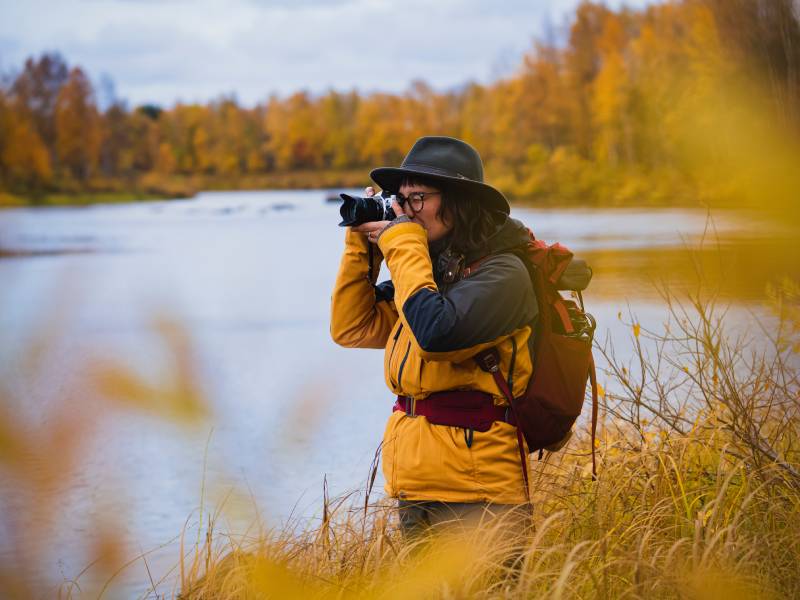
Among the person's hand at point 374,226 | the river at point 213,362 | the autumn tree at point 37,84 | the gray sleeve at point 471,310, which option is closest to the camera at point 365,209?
the person's hand at point 374,226

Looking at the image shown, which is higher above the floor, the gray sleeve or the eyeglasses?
A: the eyeglasses

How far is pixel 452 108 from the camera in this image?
176 ft

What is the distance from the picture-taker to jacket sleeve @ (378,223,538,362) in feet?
6.67

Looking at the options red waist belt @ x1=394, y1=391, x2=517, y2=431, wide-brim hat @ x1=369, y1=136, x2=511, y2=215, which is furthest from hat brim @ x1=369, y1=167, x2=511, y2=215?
red waist belt @ x1=394, y1=391, x2=517, y2=431

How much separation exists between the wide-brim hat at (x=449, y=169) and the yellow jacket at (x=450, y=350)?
0.23 feet

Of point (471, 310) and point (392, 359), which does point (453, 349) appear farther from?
point (392, 359)

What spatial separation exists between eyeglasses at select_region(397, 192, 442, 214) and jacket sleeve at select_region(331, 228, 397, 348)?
0.45ft

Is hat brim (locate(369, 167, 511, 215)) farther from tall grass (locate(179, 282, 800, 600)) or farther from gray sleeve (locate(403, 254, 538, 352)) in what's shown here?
tall grass (locate(179, 282, 800, 600))

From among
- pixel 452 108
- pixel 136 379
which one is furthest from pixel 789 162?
pixel 452 108

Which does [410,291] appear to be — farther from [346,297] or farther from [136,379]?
[136,379]

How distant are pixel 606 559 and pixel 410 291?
2.68ft

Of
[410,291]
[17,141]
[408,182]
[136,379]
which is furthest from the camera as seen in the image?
[17,141]

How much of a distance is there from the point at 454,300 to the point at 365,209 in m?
0.29

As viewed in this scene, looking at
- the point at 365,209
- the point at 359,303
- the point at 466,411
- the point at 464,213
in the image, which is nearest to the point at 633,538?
the point at 466,411
